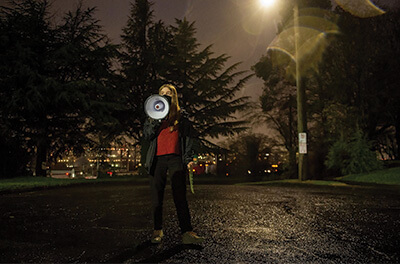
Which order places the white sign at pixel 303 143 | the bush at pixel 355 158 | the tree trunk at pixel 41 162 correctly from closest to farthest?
the white sign at pixel 303 143 < the bush at pixel 355 158 < the tree trunk at pixel 41 162

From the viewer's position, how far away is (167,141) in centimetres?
399

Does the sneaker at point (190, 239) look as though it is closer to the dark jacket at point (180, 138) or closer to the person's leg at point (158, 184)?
the person's leg at point (158, 184)

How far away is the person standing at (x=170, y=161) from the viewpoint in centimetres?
392

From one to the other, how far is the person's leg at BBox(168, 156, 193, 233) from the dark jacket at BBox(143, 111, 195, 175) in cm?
11

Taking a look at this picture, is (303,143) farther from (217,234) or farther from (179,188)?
(179,188)

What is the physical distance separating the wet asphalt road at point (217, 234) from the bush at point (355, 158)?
11752mm

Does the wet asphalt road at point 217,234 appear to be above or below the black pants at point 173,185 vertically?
below

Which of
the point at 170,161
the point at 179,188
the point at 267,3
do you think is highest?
the point at 267,3

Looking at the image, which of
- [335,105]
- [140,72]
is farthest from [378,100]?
[140,72]

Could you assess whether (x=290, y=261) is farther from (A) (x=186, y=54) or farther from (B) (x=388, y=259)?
(A) (x=186, y=54)

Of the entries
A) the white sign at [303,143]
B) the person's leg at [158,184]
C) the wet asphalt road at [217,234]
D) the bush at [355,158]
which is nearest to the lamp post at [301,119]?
the white sign at [303,143]

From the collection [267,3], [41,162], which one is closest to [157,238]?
[267,3]

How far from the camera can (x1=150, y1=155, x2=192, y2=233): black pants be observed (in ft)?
12.9

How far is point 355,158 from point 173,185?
1692cm
